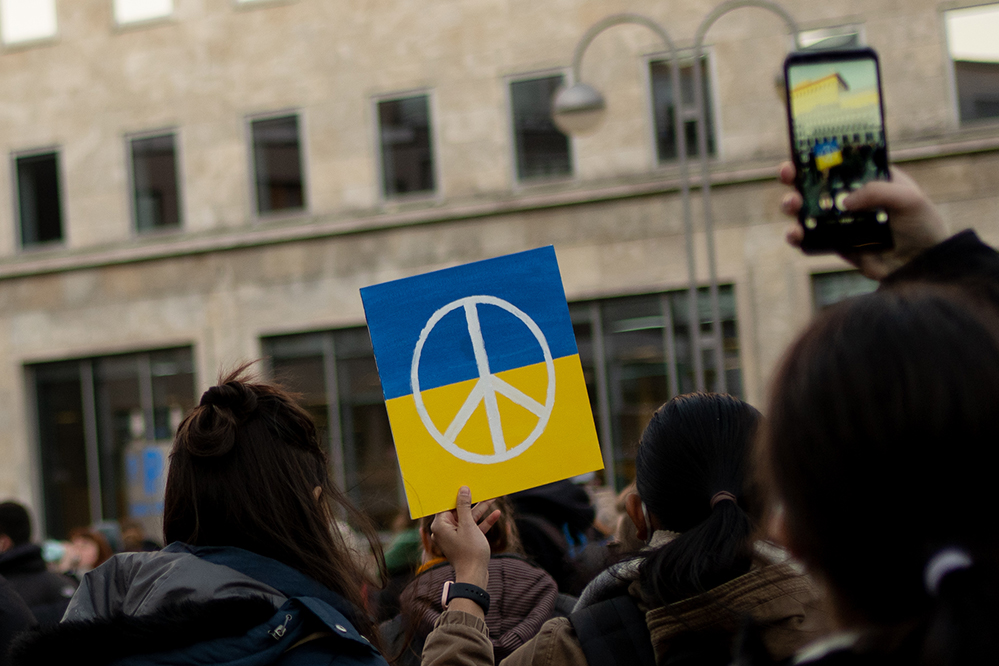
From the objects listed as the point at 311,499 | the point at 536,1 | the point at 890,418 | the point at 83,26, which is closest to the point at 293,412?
the point at 311,499

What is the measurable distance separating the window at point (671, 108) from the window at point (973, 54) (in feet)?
11.0

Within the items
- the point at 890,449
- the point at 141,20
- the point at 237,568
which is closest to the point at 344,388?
the point at 141,20

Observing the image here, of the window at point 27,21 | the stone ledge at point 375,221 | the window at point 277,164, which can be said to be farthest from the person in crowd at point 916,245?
the window at point 27,21

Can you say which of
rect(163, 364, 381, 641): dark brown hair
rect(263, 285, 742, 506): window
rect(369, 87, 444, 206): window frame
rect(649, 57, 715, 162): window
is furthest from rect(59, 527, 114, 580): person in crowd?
rect(649, 57, 715, 162): window

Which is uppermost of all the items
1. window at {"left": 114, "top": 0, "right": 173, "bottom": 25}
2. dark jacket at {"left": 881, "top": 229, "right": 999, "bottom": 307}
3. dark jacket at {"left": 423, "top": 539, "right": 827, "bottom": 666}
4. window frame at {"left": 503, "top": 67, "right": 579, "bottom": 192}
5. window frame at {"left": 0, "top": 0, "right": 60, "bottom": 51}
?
window at {"left": 114, "top": 0, "right": 173, "bottom": 25}

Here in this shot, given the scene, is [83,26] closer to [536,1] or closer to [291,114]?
[291,114]

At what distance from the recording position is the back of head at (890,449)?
1.16 m

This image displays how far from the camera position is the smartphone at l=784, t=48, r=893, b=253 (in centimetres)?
179

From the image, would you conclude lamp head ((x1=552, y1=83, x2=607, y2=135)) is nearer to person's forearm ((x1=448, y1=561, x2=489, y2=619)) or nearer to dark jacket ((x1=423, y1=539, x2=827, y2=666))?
person's forearm ((x1=448, y1=561, x2=489, y2=619))

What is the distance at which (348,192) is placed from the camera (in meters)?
17.5

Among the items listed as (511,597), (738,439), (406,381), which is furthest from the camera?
(511,597)

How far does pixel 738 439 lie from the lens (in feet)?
7.81

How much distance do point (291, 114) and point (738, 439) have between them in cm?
1634

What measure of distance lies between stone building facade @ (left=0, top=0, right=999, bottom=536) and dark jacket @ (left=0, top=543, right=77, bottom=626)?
31.9 feet
